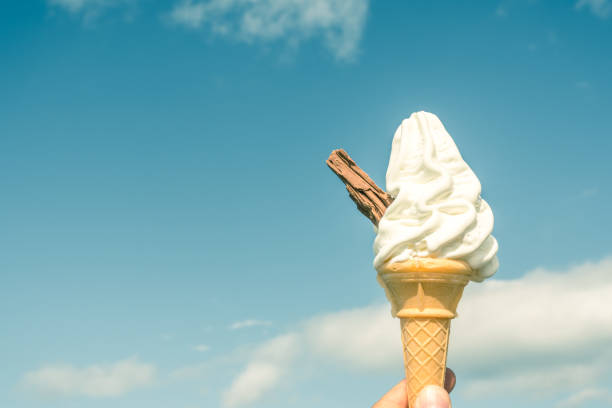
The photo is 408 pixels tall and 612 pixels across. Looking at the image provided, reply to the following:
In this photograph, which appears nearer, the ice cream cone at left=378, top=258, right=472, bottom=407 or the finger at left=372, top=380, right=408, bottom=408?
the ice cream cone at left=378, top=258, right=472, bottom=407

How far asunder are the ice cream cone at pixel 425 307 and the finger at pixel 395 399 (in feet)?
0.61

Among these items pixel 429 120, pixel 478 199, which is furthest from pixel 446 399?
pixel 429 120

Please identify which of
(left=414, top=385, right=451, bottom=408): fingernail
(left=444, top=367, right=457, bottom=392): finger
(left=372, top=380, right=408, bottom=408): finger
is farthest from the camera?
(left=444, top=367, right=457, bottom=392): finger

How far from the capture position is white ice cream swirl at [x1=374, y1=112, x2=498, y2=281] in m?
4.94

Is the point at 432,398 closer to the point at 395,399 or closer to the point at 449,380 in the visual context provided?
the point at 395,399

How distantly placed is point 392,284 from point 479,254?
797 millimetres

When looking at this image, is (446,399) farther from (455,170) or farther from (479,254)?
(455,170)

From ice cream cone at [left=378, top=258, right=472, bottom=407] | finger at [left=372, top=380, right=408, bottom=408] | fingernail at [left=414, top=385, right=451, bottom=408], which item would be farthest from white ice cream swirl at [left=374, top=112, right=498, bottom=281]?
finger at [left=372, top=380, right=408, bottom=408]

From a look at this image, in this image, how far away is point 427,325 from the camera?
5.05m

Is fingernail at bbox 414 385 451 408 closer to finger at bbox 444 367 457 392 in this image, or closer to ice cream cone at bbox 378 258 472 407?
ice cream cone at bbox 378 258 472 407

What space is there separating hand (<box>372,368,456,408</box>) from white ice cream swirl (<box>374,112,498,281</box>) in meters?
1.07

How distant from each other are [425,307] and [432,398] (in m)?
0.75

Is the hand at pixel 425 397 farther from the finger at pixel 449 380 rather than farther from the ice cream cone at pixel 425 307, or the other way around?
the ice cream cone at pixel 425 307

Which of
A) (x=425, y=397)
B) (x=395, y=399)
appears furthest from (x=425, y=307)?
(x=395, y=399)
